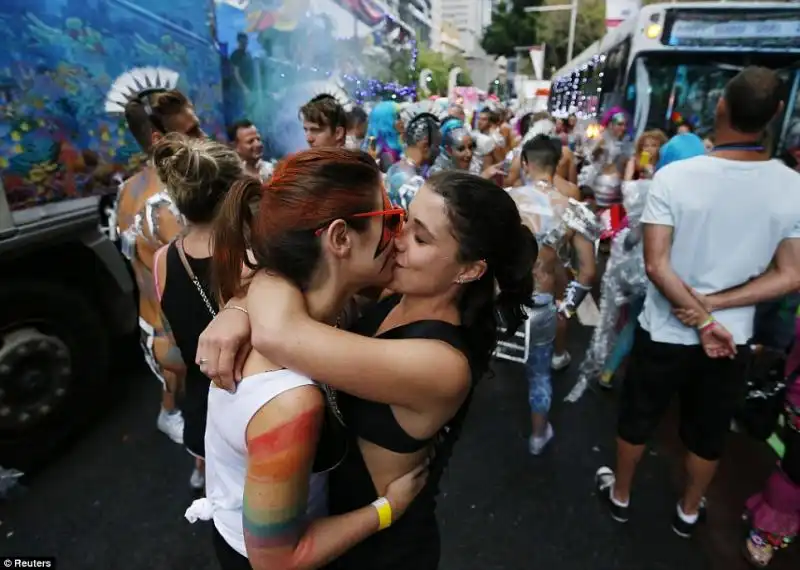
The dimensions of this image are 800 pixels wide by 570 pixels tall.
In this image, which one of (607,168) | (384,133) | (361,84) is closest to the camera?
(607,168)

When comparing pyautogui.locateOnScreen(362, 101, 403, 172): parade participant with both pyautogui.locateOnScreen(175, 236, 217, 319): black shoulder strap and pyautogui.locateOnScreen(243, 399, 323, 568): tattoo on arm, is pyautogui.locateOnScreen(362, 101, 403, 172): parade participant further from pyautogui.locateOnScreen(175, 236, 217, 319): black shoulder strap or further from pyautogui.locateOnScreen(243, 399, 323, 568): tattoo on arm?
pyautogui.locateOnScreen(243, 399, 323, 568): tattoo on arm

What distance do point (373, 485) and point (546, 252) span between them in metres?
2.11

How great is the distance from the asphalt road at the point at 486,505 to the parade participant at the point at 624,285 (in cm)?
41

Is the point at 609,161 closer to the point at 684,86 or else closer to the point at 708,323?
the point at 684,86

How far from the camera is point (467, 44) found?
8181cm

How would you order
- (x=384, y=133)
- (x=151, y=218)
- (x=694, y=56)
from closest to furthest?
(x=151, y=218) < (x=384, y=133) < (x=694, y=56)

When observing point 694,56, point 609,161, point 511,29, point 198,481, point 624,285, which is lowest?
point 198,481

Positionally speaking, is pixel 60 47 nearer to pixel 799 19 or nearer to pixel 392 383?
pixel 392 383

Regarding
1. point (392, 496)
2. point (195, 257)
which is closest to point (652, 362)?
point (392, 496)

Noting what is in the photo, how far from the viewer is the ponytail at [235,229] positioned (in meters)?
1.23

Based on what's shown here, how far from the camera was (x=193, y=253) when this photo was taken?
1.91 metres

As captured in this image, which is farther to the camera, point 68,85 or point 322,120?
point 322,120

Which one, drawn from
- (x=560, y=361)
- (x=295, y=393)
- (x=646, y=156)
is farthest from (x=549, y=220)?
(x=646, y=156)

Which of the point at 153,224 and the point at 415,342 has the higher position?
the point at 415,342
